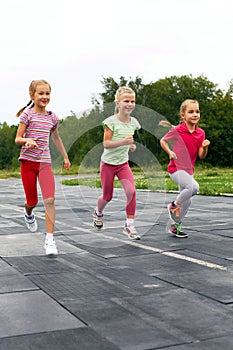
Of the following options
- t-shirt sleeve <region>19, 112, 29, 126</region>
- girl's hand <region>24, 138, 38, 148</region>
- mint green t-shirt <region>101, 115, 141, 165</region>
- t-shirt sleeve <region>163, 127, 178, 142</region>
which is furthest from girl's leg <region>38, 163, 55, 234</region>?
t-shirt sleeve <region>163, 127, 178, 142</region>

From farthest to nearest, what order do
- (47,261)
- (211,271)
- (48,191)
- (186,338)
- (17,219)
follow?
(17,219) < (48,191) < (47,261) < (211,271) < (186,338)

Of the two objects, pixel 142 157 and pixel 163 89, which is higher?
pixel 163 89

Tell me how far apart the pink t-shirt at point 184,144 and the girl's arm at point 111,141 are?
2.68ft

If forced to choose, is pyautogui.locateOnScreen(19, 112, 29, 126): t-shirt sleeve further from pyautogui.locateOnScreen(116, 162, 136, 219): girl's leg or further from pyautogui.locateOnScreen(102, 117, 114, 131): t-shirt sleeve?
pyautogui.locateOnScreen(116, 162, 136, 219): girl's leg

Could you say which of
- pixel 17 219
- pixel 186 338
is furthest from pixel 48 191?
pixel 17 219

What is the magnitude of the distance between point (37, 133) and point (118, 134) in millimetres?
1100

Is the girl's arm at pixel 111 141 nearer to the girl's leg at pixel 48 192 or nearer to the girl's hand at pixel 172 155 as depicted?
the girl's hand at pixel 172 155

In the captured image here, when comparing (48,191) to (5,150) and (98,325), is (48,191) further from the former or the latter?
(5,150)

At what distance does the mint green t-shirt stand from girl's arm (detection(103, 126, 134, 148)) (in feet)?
0.19

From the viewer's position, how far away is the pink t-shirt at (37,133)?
5.93 metres

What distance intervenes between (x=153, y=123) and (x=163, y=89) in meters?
66.4

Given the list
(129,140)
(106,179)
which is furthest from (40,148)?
(106,179)

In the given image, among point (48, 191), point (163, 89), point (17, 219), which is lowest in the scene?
point (17, 219)

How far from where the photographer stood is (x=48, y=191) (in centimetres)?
595
